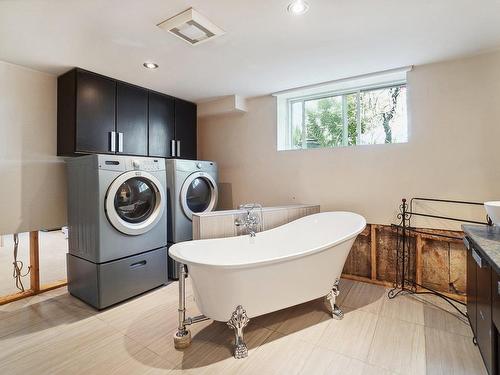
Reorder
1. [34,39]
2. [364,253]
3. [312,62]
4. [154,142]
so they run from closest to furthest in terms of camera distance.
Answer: [34,39]
[312,62]
[364,253]
[154,142]

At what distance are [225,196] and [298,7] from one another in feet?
8.16

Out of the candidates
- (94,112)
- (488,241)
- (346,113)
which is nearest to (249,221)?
(488,241)

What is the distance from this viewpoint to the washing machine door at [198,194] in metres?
2.83

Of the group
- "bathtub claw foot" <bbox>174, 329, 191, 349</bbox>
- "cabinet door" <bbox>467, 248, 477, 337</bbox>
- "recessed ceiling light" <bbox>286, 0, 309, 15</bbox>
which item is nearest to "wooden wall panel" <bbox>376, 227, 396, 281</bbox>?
"cabinet door" <bbox>467, 248, 477, 337</bbox>

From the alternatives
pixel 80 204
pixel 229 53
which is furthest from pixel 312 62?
Answer: pixel 80 204

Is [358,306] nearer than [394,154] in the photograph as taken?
Yes

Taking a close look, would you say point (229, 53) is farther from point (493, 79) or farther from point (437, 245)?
point (437, 245)

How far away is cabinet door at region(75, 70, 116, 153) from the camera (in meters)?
2.34

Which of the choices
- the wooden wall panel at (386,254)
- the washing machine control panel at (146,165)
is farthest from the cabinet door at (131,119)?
the wooden wall panel at (386,254)

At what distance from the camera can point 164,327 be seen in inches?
75.2

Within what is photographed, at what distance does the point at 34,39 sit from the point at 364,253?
11.4 feet

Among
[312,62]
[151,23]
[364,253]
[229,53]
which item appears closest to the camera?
[151,23]

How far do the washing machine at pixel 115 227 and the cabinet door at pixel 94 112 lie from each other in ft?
0.77

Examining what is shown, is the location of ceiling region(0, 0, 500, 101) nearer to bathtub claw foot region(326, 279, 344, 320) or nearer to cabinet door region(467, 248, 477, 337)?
cabinet door region(467, 248, 477, 337)
